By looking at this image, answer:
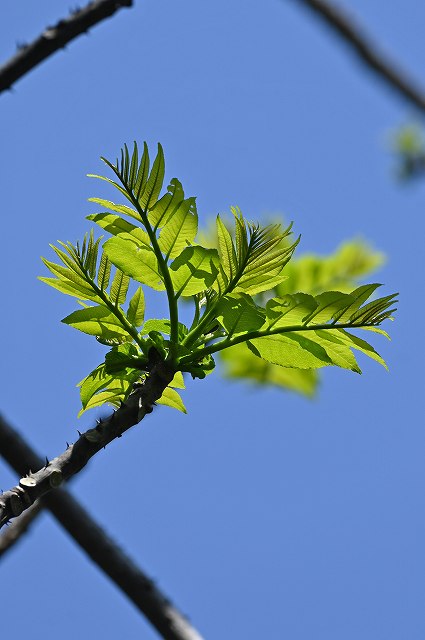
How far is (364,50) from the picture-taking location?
73.4 inches

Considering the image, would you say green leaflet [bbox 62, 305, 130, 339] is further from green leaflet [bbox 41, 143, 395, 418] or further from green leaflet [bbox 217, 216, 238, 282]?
green leaflet [bbox 217, 216, 238, 282]

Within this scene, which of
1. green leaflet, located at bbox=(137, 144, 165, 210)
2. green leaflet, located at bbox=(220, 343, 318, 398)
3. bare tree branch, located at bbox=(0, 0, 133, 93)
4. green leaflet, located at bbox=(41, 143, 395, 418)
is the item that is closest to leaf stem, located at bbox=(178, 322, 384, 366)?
green leaflet, located at bbox=(41, 143, 395, 418)

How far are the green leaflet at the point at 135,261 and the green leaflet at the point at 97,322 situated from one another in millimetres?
97

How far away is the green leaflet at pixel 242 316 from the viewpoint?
1.55 meters

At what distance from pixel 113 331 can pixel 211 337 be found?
20cm

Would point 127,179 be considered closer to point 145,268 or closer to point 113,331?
point 145,268

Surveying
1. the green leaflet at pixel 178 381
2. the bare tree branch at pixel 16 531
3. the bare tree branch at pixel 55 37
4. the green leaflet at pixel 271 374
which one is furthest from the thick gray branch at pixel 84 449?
the green leaflet at pixel 271 374

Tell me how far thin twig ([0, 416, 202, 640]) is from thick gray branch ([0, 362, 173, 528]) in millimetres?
775

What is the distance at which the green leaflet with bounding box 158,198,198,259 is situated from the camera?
159 centimetres

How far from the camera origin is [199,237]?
189 centimetres

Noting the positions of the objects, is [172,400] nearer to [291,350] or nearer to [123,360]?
[123,360]

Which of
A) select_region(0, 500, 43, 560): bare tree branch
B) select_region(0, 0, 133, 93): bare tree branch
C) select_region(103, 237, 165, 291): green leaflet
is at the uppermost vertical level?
select_region(0, 0, 133, 93): bare tree branch

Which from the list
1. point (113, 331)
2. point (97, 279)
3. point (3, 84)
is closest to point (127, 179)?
point (97, 279)

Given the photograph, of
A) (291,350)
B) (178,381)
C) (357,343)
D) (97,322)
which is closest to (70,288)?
(97,322)
